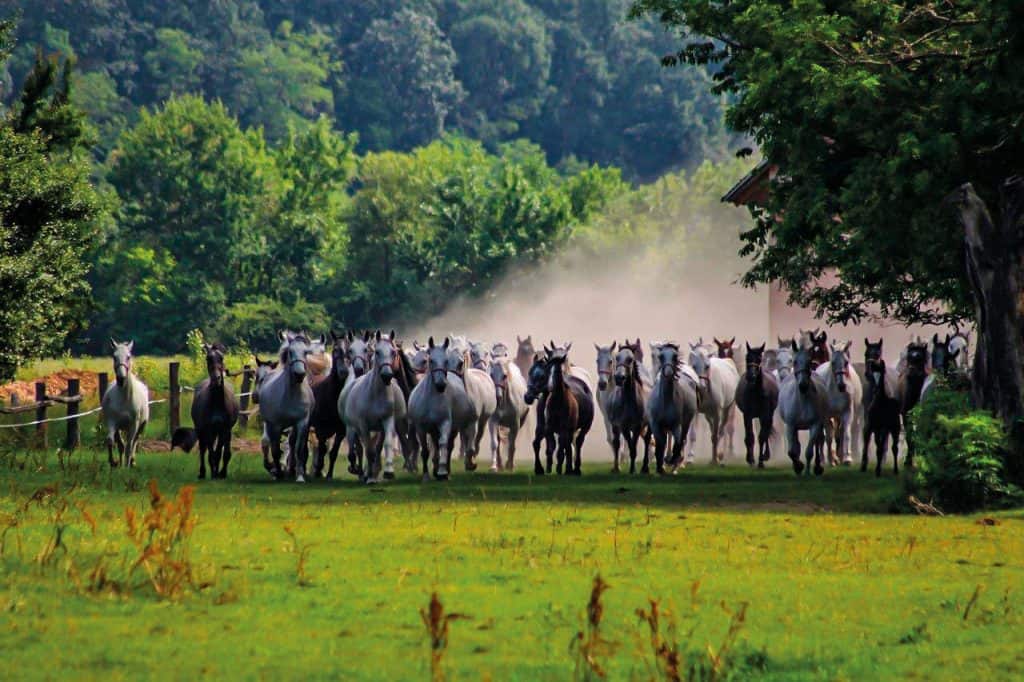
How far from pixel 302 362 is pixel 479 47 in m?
133

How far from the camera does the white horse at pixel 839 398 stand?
33.4m

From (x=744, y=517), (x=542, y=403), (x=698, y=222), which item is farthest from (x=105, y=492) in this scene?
(x=698, y=222)

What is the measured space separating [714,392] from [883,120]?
1046 centimetres

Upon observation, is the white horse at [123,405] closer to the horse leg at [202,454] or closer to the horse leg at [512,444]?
the horse leg at [202,454]

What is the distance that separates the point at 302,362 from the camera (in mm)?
30062

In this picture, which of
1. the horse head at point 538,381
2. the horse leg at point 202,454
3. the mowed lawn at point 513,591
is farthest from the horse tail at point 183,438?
the mowed lawn at point 513,591

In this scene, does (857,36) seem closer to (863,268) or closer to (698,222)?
(863,268)

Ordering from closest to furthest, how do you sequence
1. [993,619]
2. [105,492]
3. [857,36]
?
1. [993,619]
2. [105,492]
3. [857,36]

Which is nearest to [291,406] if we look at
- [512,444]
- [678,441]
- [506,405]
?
[512,444]

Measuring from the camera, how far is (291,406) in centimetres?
3030

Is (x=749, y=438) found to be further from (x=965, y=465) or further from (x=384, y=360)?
(x=965, y=465)

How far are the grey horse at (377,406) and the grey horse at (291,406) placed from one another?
79 cm

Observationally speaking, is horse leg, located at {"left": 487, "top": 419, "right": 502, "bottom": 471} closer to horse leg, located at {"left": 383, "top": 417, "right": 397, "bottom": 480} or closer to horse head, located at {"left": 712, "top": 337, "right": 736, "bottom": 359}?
horse leg, located at {"left": 383, "top": 417, "right": 397, "bottom": 480}

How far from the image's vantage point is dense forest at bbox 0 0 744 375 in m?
96.3
